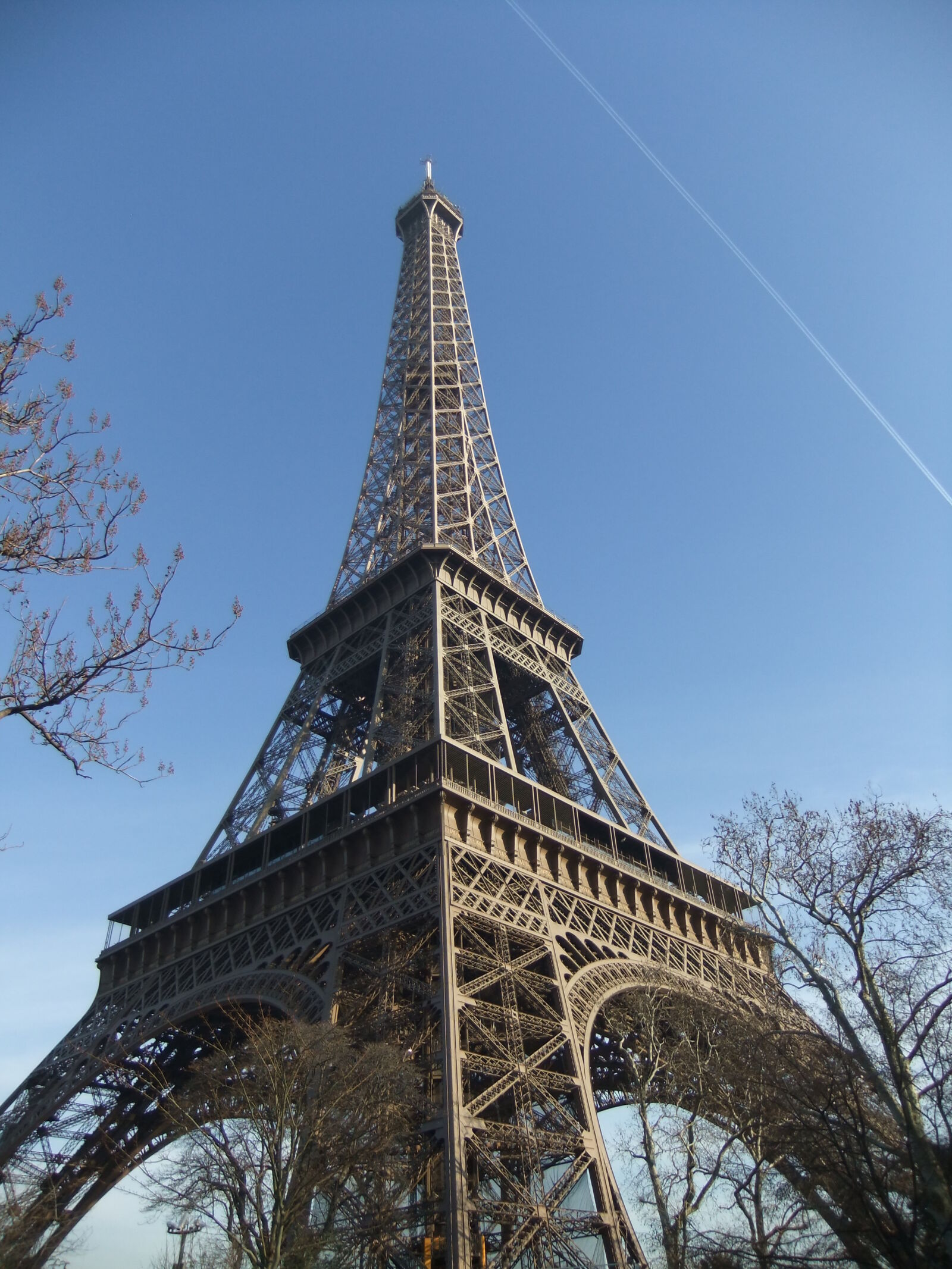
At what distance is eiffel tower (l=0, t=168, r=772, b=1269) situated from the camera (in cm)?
2258

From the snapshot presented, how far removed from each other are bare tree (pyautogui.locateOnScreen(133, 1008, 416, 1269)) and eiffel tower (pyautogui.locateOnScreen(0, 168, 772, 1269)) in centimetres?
117

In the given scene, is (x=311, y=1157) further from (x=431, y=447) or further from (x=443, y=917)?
(x=431, y=447)

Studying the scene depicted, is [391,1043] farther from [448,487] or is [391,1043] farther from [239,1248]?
[448,487]

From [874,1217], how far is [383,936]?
15.5 m

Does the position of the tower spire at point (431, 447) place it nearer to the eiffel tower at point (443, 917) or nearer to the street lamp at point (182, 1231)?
the eiffel tower at point (443, 917)

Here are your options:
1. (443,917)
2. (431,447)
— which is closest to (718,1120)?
(443,917)

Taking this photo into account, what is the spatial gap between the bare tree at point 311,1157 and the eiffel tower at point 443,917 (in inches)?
46.2

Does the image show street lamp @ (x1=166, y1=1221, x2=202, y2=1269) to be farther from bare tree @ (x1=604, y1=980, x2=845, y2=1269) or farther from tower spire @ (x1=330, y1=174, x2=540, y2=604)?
tower spire @ (x1=330, y1=174, x2=540, y2=604)

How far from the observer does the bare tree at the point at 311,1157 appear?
19.8 metres

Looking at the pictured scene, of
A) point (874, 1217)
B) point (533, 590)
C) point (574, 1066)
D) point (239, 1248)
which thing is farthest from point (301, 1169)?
point (533, 590)

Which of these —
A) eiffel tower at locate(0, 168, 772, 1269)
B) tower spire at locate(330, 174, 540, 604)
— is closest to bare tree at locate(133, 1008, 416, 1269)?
eiffel tower at locate(0, 168, 772, 1269)

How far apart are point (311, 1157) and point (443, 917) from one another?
6.96 meters

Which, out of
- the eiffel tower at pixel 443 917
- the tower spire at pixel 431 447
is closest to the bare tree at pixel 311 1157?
the eiffel tower at pixel 443 917

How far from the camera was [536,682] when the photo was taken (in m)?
45.4
